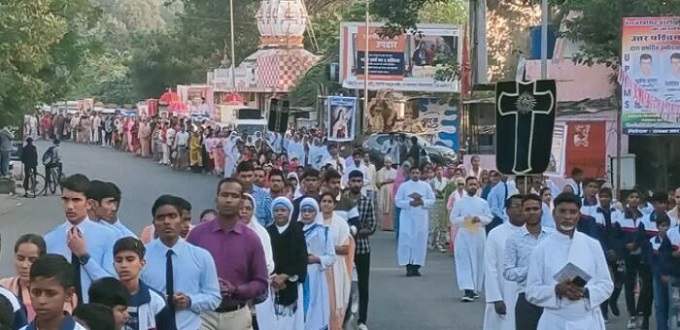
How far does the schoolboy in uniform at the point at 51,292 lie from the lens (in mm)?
5965

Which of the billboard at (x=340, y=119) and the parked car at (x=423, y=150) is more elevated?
the billboard at (x=340, y=119)

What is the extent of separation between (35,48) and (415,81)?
20027 millimetres

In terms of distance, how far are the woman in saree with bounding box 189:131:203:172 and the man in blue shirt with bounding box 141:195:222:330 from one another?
3714 cm

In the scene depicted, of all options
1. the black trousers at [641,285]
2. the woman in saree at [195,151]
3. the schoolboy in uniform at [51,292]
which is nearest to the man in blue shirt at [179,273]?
the schoolboy in uniform at [51,292]

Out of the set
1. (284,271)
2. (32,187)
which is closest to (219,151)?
(32,187)

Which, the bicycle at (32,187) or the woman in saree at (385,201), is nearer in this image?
the woman in saree at (385,201)

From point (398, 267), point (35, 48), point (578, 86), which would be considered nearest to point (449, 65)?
point (578, 86)

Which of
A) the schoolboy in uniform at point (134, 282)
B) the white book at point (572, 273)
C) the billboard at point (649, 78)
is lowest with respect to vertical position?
the white book at point (572, 273)

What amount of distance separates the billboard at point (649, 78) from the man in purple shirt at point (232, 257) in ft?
39.0

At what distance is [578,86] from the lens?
29.4 metres

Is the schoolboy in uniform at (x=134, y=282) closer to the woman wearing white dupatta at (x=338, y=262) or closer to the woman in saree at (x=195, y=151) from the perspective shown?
the woman wearing white dupatta at (x=338, y=262)

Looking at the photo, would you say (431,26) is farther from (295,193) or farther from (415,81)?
(295,193)

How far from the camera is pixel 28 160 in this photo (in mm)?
34156

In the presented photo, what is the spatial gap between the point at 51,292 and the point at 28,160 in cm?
2874
